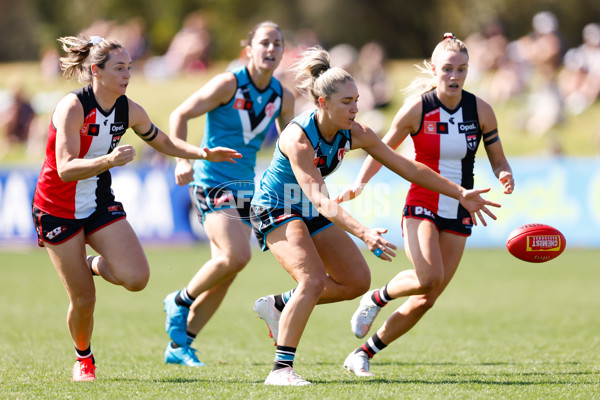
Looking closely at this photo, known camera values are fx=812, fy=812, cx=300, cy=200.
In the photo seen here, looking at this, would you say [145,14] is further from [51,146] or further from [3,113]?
[51,146]

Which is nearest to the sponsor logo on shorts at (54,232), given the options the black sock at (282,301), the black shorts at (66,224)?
the black shorts at (66,224)

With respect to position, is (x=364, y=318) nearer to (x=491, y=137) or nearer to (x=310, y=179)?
(x=310, y=179)

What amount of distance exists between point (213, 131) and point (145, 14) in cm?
2848

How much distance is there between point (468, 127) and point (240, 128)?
1.91m

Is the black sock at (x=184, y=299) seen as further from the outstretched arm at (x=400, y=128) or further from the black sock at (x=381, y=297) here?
the outstretched arm at (x=400, y=128)

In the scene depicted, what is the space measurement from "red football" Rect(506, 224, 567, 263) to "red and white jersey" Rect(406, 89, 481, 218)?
48 cm

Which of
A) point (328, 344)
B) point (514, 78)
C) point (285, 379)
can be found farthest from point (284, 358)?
point (514, 78)

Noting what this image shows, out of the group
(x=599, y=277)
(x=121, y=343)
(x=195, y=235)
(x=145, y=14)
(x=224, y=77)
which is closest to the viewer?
(x=224, y=77)

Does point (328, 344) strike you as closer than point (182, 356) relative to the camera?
No

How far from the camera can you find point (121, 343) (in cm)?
739

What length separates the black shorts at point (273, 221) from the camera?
5.30m

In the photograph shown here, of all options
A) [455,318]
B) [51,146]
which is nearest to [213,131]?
[51,146]

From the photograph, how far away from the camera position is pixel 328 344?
739 cm

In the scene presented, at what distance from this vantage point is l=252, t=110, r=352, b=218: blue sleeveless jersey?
526 centimetres
